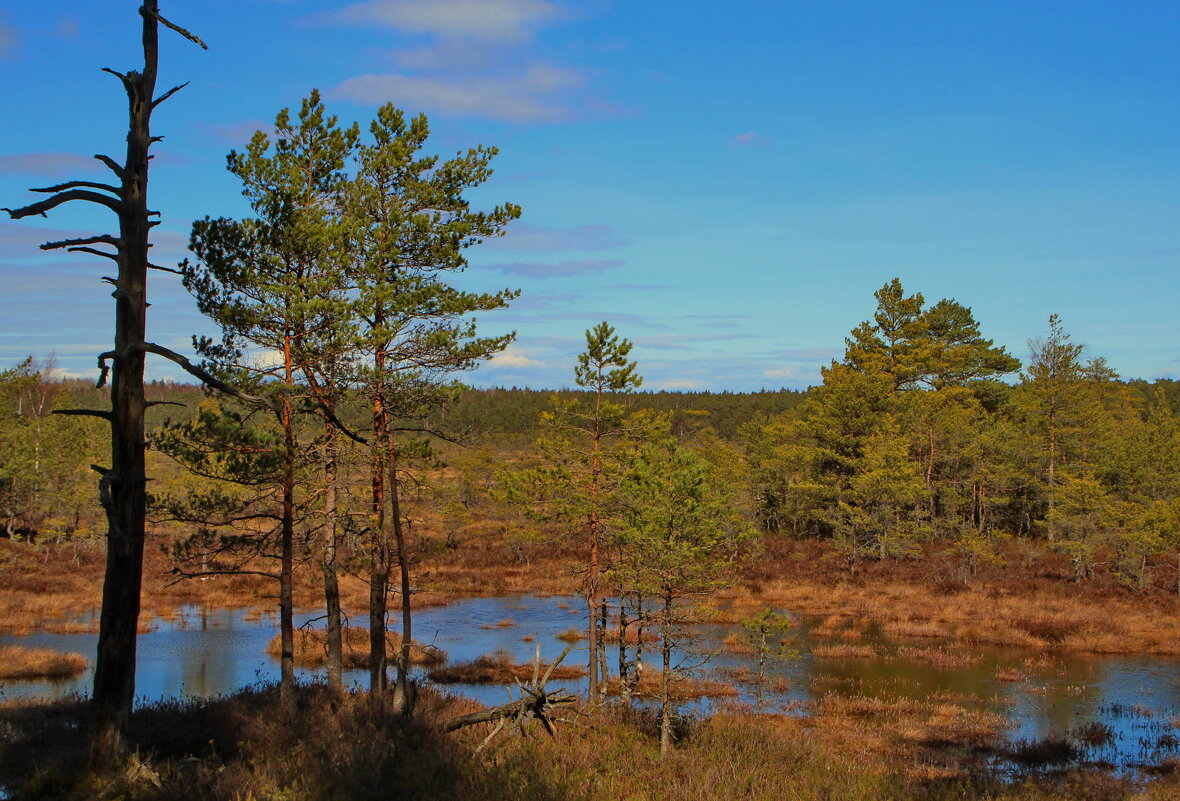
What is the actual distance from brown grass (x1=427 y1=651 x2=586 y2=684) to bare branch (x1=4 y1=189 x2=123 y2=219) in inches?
865

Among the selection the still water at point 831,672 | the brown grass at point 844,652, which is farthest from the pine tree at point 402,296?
the brown grass at point 844,652

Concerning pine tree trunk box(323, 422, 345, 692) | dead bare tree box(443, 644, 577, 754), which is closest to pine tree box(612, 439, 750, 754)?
dead bare tree box(443, 644, 577, 754)

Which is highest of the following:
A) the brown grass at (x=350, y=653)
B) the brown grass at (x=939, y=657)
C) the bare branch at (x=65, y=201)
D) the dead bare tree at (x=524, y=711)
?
the bare branch at (x=65, y=201)

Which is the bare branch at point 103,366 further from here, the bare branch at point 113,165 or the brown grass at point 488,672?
the brown grass at point 488,672

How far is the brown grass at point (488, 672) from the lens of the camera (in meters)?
28.5

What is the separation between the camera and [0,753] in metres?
11.7

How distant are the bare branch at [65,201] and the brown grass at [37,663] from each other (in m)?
24.6

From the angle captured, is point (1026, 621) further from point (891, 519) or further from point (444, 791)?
point (444, 791)

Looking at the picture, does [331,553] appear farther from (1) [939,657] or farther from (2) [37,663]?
(1) [939,657]

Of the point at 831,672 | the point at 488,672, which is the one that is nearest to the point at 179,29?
the point at 488,672

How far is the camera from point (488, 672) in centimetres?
2897

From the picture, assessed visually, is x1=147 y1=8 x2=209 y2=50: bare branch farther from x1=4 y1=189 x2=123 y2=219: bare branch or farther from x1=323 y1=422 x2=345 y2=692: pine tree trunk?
x1=323 y1=422 x2=345 y2=692: pine tree trunk

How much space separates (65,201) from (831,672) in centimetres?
2925

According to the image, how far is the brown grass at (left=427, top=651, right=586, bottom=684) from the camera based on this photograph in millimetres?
28453
